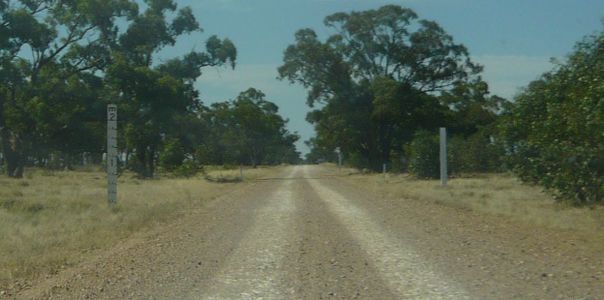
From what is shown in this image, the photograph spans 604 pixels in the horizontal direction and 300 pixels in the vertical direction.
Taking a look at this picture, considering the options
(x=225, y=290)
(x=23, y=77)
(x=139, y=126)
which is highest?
(x=23, y=77)

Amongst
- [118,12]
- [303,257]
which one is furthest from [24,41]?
[303,257]

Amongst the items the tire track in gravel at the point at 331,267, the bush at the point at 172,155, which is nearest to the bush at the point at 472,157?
the bush at the point at 172,155

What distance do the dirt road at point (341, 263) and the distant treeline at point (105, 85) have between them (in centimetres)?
3231

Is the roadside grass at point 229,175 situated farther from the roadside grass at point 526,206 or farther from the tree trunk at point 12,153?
the roadside grass at point 526,206

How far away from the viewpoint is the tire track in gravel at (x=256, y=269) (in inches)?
323

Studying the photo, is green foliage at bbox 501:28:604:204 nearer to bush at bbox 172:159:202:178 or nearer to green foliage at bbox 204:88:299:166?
bush at bbox 172:159:202:178

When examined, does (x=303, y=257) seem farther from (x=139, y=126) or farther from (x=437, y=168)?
(x=139, y=126)

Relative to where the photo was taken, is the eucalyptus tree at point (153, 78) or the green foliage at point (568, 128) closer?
the green foliage at point (568, 128)

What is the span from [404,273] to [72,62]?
47974 millimetres

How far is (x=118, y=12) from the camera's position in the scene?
51.9m

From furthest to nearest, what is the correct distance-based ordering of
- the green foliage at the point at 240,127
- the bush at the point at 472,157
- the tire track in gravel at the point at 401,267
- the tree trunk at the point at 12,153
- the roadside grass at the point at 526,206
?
the green foliage at the point at 240,127 → the tree trunk at the point at 12,153 → the bush at the point at 472,157 → the roadside grass at the point at 526,206 → the tire track in gravel at the point at 401,267

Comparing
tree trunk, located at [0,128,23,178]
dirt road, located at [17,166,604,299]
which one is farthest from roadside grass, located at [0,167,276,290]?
tree trunk, located at [0,128,23,178]

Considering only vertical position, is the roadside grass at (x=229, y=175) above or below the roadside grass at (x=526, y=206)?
above

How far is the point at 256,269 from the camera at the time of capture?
9828mm
